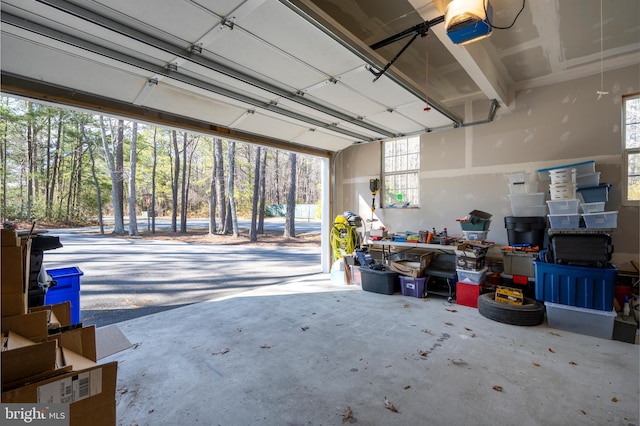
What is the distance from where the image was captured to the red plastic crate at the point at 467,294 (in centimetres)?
416

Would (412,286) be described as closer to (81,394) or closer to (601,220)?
(601,220)

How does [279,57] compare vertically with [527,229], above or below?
above

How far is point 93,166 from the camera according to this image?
46.3 ft

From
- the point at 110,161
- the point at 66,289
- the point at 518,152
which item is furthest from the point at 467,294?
the point at 110,161

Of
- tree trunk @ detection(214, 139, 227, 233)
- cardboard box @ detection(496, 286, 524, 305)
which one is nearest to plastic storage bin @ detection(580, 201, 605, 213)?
cardboard box @ detection(496, 286, 524, 305)

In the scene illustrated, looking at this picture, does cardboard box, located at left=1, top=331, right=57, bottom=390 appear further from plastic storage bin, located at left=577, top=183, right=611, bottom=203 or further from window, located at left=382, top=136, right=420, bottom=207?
window, located at left=382, top=136, right=420, bottom=207

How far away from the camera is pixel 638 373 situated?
2422mm

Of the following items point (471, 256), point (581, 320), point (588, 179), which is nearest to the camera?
point (581, 320)

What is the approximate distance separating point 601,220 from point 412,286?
2562mm

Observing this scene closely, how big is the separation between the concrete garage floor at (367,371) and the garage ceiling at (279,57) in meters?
2.86

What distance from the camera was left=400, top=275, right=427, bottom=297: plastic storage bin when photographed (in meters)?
4.67

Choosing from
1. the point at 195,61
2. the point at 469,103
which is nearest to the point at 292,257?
the point at 469,103

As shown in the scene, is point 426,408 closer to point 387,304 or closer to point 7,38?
point 387,304

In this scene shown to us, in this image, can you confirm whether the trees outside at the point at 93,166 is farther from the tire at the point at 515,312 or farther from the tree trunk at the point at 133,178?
the tire at the point at 515,312
